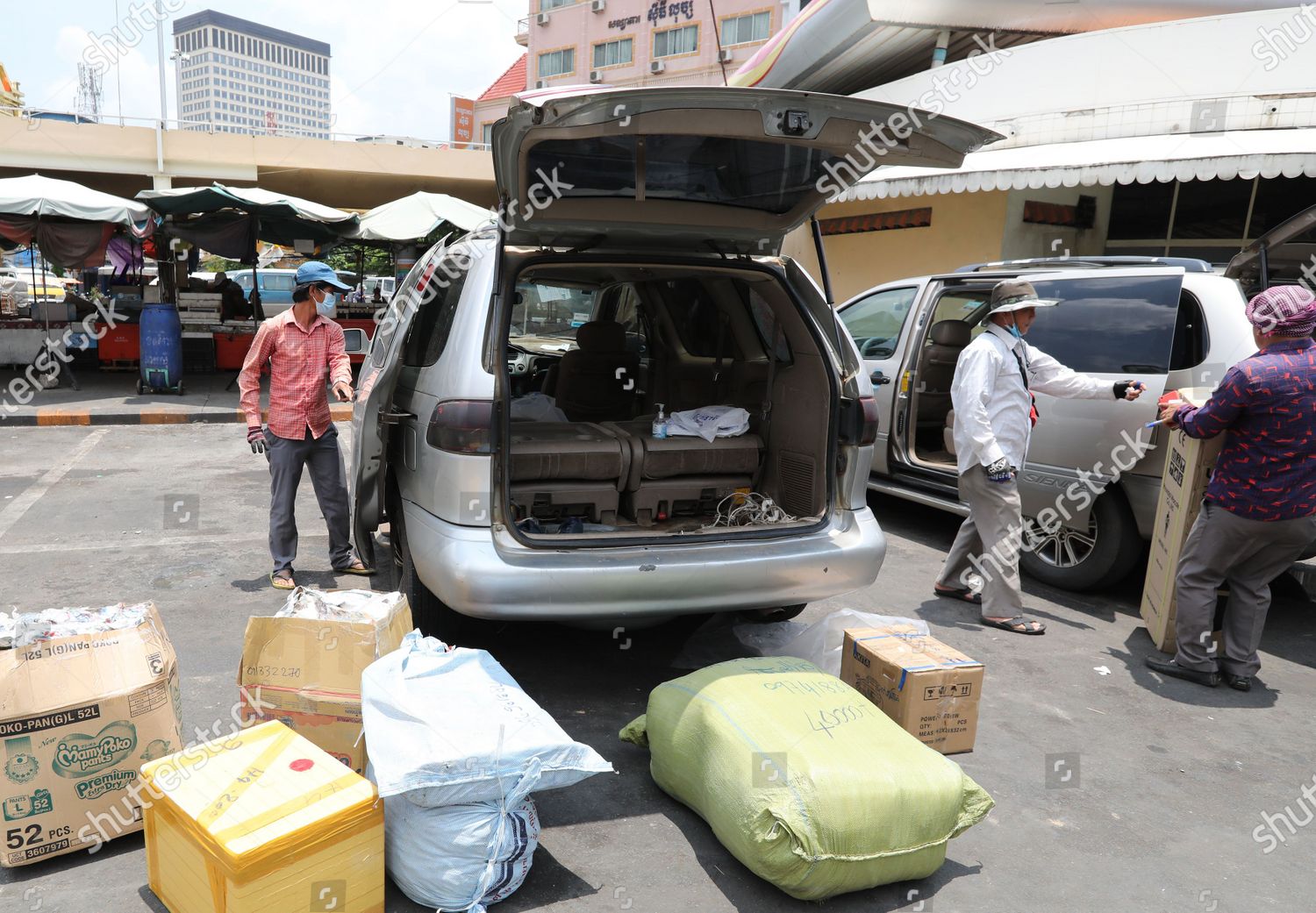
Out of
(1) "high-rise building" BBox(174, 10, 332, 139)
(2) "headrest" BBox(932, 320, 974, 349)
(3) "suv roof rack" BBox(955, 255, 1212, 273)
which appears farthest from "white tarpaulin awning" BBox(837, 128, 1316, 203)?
(1) "high-rise building" BBox(174, 10, 332, 139)

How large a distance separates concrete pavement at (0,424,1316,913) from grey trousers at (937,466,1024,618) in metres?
0.24

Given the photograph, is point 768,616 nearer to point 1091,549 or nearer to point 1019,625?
point 1019,625

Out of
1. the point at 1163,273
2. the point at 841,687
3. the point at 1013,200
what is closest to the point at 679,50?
the point at 1013,200

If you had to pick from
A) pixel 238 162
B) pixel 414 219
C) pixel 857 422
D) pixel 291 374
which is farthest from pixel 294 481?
pixel 238 162

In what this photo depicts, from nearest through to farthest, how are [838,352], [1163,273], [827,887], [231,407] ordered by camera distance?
1. [827,887]
2. [838,352]
3. [1163,273]
4. [231,407]

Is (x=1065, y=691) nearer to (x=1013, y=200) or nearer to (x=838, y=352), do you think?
(x=838, y=352)

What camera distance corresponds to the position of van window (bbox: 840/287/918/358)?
6.67 m

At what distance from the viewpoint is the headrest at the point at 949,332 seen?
6.61 meters

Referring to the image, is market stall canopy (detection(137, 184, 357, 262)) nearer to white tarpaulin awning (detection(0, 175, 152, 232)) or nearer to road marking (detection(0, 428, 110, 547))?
white tarpaulin awning (detection(0, 175, 152, 232))

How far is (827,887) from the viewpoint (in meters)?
2.59

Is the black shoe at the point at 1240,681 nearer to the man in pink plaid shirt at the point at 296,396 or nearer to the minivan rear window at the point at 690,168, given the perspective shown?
the minivan rear window at the point at 690,168

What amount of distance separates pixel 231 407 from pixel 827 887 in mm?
10361

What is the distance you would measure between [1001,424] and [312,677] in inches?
141

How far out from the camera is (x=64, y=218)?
1131cm
